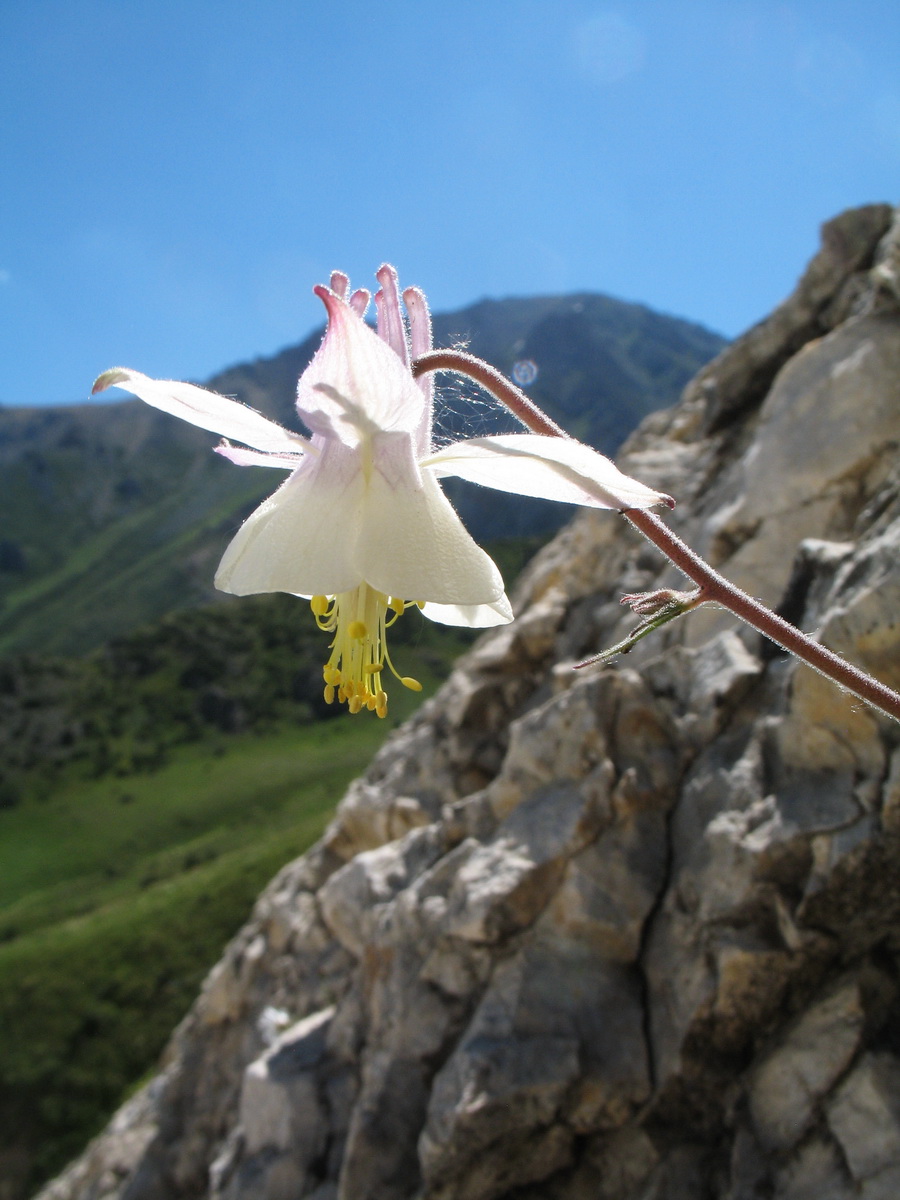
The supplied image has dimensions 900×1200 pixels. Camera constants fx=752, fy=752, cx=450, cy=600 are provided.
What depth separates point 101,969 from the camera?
2917cm

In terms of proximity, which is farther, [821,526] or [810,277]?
[810,277]

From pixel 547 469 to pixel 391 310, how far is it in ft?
3.21

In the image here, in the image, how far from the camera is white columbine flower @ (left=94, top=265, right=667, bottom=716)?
207 centimetres

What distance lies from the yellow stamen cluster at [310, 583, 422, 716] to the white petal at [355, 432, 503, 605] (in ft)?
0.77

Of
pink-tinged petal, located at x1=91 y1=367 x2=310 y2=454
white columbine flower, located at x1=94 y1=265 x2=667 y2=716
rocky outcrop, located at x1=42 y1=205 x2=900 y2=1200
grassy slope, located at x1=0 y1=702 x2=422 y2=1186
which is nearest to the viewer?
white columbine flower, located at x1=94 y1=265 x2=667 y2=716

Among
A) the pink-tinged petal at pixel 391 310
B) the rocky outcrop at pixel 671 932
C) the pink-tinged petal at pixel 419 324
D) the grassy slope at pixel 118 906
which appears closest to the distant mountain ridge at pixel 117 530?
the grassy slope at pixel 118 906

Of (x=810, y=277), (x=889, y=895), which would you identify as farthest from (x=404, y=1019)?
(x=810, y=277)

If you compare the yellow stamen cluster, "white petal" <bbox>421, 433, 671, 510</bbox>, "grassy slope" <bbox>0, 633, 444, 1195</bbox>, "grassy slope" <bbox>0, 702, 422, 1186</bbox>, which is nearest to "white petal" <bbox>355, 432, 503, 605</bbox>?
"white petal" <bbox>421, 433, 671, 510</bbox>

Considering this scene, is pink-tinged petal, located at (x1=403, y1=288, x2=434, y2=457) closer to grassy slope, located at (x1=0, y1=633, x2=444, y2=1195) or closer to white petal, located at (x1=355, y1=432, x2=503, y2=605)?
white petal, located at (x1=355, y1=432, x2=503, y2=605)

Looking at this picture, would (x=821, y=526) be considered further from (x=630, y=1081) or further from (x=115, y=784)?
(x=115, y=784)

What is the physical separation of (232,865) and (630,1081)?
33.3 metres

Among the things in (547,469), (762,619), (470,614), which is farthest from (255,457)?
(762,619)

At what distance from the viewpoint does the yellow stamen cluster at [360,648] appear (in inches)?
94.2

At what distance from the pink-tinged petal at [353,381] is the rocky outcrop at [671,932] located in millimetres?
3568
